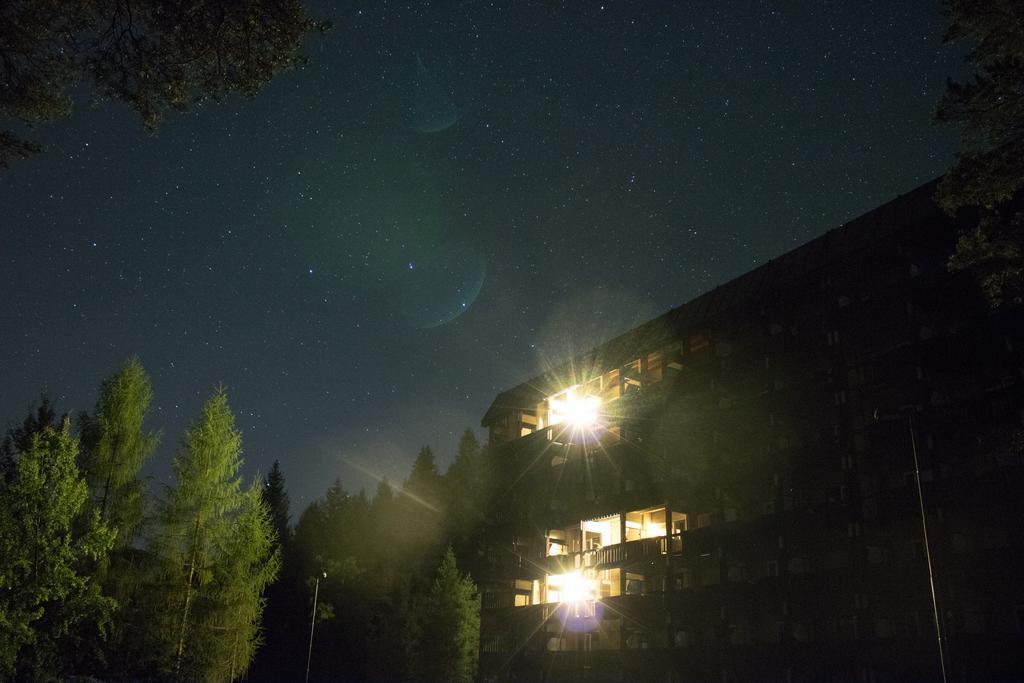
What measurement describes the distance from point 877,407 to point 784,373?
4.82m

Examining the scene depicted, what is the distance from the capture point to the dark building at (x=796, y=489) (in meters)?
26.9

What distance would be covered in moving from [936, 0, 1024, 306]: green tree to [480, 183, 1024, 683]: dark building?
14.3 ft

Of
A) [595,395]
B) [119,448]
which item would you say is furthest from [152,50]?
[595,395]

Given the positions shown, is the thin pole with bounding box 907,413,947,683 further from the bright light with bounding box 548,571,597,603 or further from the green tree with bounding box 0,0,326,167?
the green tree with bounding box 0,0,326,167

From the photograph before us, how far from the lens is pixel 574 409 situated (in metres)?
48.4

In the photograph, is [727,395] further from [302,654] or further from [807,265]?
[302,654]

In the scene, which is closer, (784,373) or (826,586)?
(826,586)

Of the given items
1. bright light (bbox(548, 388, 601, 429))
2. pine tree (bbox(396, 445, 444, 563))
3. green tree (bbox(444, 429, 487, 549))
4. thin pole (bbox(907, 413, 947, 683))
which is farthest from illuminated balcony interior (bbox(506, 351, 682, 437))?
pine tree (bbox(396, 445, 444, 563))

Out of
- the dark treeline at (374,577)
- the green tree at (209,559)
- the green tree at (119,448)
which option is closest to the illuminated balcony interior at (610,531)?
the dark treeline at (374,577)

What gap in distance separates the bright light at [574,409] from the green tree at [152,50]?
36.0 metres

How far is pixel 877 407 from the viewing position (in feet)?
102

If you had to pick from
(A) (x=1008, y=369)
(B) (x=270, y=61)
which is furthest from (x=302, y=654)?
(B) (x=270, y=61)

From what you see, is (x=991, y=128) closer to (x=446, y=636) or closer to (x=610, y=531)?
(x=610, y=531)

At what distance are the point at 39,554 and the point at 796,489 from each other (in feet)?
91.3
